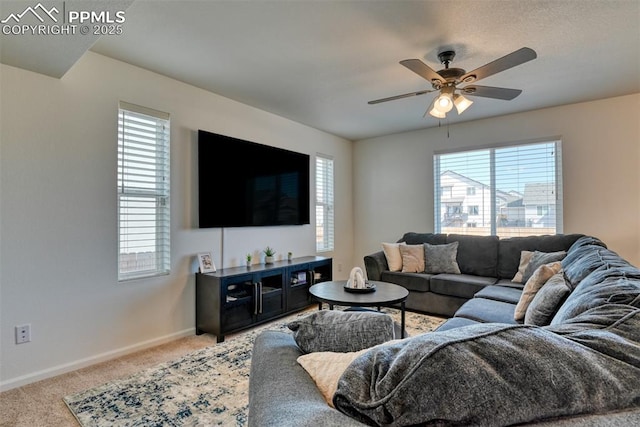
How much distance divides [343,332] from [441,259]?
10.9 feet

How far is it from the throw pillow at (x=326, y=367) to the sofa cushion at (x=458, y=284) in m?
2.93

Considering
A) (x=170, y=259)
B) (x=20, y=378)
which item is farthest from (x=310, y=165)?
(x=20, y=378)

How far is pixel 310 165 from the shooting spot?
4.89m

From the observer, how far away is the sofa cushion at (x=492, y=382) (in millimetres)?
637

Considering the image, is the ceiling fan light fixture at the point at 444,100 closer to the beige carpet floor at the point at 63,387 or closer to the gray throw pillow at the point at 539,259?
the gray throw pillow at the point at 539,259

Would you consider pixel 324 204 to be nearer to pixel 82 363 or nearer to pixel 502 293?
pixel 502 293

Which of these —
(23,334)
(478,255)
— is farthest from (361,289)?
(23,334)

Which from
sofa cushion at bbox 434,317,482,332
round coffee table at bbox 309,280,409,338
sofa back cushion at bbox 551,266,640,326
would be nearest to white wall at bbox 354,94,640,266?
round coffee table at bbox 309,280,409,338

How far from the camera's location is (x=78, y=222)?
260 centimetres

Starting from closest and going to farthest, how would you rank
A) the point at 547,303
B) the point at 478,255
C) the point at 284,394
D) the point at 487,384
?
the point at 487,384, the point at 284,394, the point at 547,303, the point at 478,255

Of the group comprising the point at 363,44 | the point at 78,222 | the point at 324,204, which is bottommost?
the point at 78,222

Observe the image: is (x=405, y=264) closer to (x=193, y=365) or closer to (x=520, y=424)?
(x=193, y=365)

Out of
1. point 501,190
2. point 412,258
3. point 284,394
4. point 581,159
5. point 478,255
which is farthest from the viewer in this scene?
point 501,190

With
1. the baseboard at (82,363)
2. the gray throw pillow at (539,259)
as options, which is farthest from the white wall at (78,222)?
the gray throw pillow at (539,259)
